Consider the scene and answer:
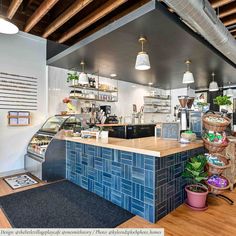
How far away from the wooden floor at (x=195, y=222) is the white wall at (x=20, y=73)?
1939 mm

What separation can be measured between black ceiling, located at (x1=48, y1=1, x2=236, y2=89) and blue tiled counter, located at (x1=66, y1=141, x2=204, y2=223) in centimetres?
197

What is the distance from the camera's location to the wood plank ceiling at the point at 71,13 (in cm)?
303

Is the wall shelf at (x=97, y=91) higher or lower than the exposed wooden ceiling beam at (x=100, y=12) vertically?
lower

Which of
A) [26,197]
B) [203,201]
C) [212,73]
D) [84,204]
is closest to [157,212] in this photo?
[203,201]

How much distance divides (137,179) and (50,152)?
78.3 inches

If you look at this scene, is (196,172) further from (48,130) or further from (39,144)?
(39,144)

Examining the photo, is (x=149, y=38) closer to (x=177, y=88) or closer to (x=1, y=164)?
(x=1, y=164)

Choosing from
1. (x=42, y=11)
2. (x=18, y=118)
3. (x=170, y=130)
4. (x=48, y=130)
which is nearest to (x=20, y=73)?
(x=18, y=118)

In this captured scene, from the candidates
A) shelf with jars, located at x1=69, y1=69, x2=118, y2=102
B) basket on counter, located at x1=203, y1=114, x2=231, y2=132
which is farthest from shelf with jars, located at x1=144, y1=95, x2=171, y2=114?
basket on counter, located at x1=203, y1=114, x2=231, y2=132

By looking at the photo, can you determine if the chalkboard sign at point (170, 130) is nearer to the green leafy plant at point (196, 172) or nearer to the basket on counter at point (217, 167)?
the green leafy plant at point (196, 172)

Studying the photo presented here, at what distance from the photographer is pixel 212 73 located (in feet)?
18.5

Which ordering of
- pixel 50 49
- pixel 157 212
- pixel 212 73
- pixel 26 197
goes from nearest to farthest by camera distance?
pixel 157 212
pixel 26 197
pixel 50 49
pixel 212 73

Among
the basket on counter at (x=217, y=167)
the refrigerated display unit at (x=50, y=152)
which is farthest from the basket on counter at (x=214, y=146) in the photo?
the refrigerated display unit at (x=50, y=152)

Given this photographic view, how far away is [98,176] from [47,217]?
93cm
